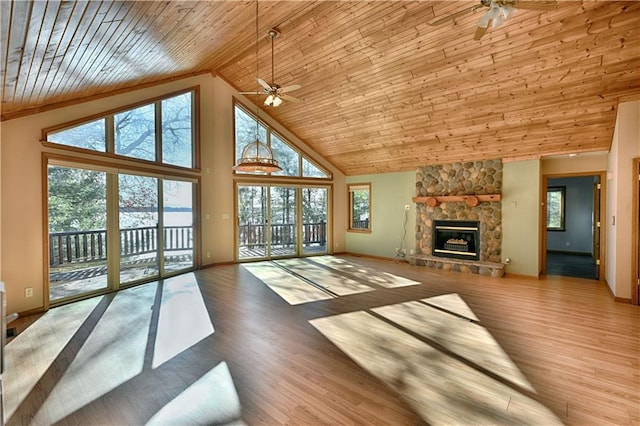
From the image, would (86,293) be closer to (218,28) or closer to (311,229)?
(218,28)

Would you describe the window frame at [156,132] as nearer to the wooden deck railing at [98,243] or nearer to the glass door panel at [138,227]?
the glass door panel at [138,227]

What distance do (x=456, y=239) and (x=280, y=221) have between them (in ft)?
14.8

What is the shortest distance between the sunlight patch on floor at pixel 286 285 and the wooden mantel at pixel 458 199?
12.2ft

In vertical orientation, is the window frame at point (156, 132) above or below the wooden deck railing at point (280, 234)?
above

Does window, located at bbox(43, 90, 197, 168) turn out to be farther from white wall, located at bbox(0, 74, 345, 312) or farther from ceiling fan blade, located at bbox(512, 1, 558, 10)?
ceiling fan blade, located at bbox(512, 1, 558, 10)

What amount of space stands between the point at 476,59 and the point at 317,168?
515 cm

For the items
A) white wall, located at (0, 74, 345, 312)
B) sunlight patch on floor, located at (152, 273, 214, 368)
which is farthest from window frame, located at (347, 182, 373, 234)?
white wall, located at (0, 74, 345, 312)

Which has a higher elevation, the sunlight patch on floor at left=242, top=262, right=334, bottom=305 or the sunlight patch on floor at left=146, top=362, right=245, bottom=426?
the sunlight patch on floor at left=242, top=262, right=334, bottom=305

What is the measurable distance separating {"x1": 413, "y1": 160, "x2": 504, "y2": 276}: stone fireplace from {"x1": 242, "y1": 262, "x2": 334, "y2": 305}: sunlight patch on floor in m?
3.33

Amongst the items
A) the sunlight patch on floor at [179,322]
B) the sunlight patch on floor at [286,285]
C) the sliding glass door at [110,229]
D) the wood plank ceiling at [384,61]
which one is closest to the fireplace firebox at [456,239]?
the wood plank ceiling at [384,61]

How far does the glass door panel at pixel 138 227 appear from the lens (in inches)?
209

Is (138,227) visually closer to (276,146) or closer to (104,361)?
(104,361)

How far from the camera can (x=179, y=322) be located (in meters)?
3.76

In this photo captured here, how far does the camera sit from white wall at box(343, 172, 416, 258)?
26.0ft
